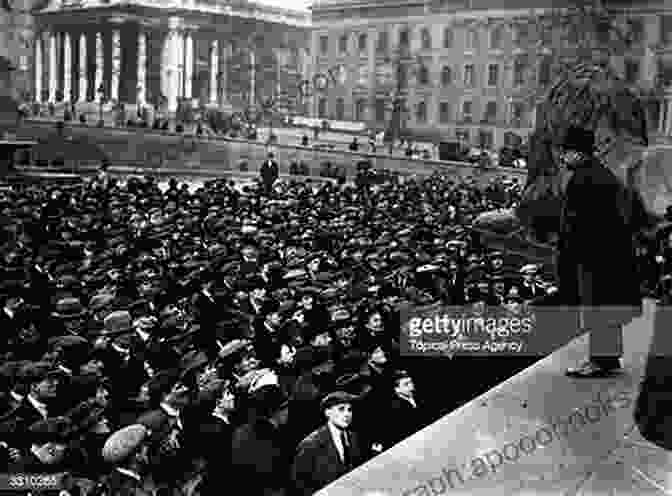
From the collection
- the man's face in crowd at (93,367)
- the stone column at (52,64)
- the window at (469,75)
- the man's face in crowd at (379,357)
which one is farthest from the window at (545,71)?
the man's face in crowd at (93,367)

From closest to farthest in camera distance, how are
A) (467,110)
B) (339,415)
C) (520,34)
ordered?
(339,415), (520,34), (467,110)

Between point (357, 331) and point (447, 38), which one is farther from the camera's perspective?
point (447, 38)

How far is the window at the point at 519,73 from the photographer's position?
223ft

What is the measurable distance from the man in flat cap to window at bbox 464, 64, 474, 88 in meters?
68.3

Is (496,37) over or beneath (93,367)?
over

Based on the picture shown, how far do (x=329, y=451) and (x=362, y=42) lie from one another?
248 feet

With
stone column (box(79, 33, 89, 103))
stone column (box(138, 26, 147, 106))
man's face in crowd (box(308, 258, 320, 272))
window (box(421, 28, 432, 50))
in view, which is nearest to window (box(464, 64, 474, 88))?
window (box(421, 28, 432, 50))

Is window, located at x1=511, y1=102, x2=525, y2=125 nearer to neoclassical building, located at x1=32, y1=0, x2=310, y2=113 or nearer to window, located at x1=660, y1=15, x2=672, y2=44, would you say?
window, located at x1=660, y1=15, x2=672, y2=44

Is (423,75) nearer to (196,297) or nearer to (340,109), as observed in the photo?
(340,109)

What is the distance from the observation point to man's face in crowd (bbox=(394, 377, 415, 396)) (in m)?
7.12

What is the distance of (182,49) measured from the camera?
85312mm

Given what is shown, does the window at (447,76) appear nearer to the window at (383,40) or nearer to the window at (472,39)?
the window at (472,39)

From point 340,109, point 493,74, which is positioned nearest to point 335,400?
point 493,74

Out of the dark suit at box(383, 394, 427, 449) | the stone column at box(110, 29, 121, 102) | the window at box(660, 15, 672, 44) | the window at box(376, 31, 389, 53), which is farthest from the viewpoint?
the stone column at box(110, 29, 121, 102)
